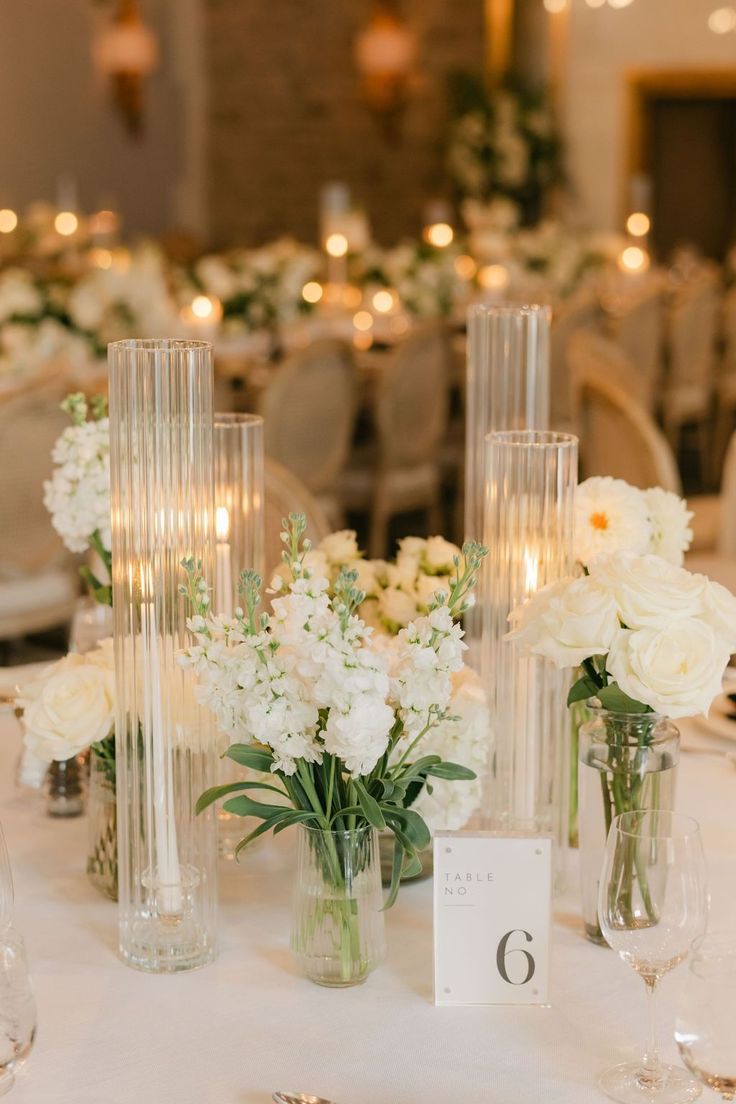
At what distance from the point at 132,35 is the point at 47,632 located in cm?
617

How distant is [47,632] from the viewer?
5.18 metres

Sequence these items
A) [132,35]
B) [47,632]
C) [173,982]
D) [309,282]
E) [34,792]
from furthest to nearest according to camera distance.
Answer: [132,35]
[309,282]
[47,632]
[34,792]
[173,982]

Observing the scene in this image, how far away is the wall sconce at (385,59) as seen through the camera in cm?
1023

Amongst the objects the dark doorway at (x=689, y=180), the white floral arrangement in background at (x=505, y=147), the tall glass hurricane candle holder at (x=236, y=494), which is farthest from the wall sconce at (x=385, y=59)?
the tall glass hurricane candle holder at (x=236, y=494)

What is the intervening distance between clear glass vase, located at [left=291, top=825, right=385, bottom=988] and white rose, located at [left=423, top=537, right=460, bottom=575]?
41 centimetres

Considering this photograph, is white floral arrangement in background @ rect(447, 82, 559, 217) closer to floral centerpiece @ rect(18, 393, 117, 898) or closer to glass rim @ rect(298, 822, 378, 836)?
floral centerpiece @ rect(18, 393, 117, 898)

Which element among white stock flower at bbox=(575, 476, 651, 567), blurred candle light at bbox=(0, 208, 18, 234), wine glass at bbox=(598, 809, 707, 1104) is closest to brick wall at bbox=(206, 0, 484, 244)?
blurred candle light at bbox=(0, 208, 18, 234)

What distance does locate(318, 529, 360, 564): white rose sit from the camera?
1.69 meters

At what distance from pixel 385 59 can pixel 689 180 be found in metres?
2.22

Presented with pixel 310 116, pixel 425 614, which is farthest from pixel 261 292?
pixel 310 116

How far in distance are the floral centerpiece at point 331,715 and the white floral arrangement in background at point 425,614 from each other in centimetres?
7

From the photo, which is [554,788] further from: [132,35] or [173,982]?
[132,35]

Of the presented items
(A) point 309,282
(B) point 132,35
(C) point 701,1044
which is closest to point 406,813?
(C) point 701,1044

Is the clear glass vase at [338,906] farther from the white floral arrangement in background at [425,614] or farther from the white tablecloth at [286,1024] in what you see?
the white floral arrangement in background at [425,614]
